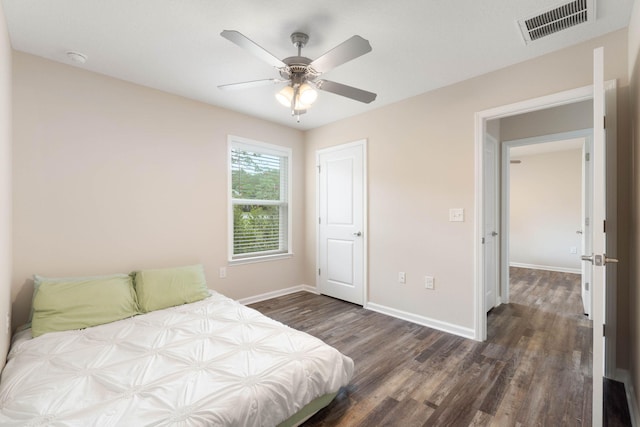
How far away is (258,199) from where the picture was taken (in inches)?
153

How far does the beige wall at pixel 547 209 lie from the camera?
18.0 ft

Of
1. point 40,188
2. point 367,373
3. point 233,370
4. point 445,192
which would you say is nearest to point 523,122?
point 445,192

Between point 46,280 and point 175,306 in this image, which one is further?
point 175,306

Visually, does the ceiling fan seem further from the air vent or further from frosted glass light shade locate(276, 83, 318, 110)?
the air vent

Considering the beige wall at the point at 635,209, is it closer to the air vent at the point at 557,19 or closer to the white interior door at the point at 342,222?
the air vent at the point at 557,19

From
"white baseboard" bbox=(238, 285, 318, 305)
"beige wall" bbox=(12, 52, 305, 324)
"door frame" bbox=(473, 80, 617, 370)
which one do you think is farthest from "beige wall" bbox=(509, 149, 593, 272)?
"beige wall" bbox=(12, 52, 305, 324)

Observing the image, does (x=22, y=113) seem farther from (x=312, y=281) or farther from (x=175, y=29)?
(x=312, y=281)

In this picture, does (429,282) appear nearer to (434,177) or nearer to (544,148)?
(434,177)

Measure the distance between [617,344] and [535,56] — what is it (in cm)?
226

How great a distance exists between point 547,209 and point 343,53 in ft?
20.4

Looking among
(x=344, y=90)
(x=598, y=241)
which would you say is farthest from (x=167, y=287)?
(x=598, y=241)

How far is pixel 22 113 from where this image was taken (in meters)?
2.24

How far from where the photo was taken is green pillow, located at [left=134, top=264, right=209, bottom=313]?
2.51m

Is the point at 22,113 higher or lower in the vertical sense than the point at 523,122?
lower
